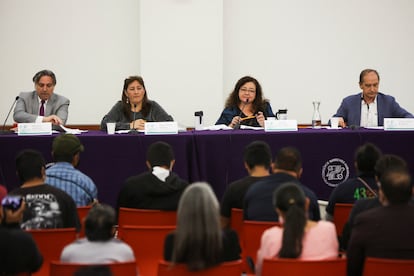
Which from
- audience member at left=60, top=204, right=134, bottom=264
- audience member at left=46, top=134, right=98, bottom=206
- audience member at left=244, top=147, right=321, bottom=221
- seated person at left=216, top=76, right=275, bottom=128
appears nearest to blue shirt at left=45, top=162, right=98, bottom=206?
audience member at left=46, top=134, right=98, bottom=206

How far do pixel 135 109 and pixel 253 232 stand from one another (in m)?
3.25

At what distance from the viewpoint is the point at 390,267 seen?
309 centimetres

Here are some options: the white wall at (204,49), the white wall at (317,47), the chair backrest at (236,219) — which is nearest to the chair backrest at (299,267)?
the chair backrest at (236,219)

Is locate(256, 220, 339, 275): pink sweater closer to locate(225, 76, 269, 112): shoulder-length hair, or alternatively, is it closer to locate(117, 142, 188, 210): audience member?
locate(117, 142, 188, 210): audience member

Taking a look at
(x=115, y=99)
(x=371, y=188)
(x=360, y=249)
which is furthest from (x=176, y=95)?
(x=360, y=249)

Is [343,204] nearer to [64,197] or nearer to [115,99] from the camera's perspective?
[64,197]

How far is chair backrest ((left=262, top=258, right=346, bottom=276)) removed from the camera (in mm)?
3055

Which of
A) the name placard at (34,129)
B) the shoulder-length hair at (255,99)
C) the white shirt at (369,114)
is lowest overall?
the name placard at (34,129)

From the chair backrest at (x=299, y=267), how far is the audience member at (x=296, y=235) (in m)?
0.17

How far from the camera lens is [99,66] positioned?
872 centimetres

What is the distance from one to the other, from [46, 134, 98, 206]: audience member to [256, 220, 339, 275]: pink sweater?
5.01 ft

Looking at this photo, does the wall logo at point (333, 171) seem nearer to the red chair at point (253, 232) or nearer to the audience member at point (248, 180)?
the audience member at point (248, 180)

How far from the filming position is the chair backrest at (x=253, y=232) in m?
3.77

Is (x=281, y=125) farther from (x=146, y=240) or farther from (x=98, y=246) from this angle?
(x=98, y=246)
